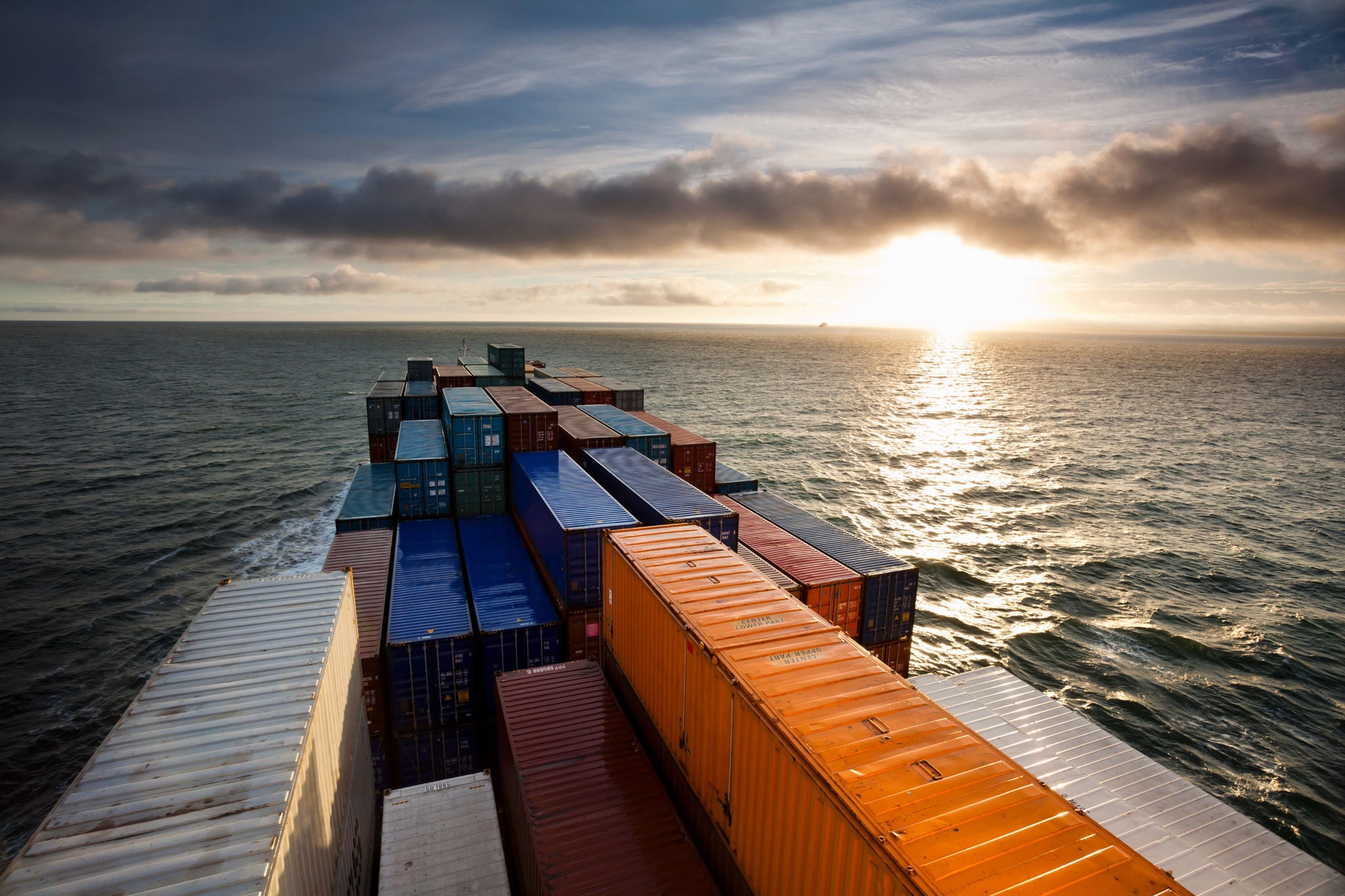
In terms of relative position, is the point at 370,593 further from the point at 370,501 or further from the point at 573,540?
the point at 370,501

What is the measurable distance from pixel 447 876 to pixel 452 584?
1012 cm

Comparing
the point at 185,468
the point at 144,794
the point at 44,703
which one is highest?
the point at 144,794

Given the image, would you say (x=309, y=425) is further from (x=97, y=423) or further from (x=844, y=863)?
(x=844, y=863)

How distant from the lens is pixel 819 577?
20672 millimetres

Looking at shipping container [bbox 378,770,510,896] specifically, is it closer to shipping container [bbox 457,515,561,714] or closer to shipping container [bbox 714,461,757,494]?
shipping container [bbox 457,515,561,714]

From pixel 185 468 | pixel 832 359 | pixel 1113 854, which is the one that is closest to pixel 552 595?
pixel 1113 854

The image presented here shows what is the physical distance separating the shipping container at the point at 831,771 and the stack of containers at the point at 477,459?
16127 mm

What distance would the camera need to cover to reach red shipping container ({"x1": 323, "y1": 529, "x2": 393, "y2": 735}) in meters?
16.2

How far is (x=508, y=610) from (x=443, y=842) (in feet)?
23.4

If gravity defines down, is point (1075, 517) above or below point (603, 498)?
below

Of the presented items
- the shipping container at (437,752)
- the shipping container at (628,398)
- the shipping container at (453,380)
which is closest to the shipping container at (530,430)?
the shipping container at (437,752)

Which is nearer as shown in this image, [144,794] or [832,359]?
[144,794]

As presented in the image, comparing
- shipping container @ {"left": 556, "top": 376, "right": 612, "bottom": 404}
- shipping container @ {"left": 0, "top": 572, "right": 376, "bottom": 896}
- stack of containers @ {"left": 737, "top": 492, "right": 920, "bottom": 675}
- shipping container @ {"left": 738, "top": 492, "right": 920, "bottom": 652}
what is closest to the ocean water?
stack of containers @ {"left": 737, "top": 492, "right": 920, "bottom": 675}

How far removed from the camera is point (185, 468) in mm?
48625
